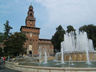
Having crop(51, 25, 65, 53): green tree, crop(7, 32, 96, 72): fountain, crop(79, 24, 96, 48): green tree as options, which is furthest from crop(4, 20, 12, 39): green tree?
crop(79, 24, 96, 48): green tree

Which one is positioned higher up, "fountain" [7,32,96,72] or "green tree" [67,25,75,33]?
"green tree" [67,25,75,33]

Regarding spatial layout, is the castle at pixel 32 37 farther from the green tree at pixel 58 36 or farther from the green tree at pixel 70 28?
the green tree at pixel 70 28

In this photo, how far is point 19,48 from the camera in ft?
94.2

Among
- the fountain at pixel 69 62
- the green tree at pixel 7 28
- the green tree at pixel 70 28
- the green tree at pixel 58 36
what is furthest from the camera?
the green tree at pixel 70 28

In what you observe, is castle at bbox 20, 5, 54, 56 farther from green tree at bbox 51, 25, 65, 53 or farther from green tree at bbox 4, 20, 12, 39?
green tree at bbox 4, 20, 12, 39

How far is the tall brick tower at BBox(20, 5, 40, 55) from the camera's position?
6197 centimetres

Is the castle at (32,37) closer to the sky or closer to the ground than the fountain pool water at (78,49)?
closer to the sky

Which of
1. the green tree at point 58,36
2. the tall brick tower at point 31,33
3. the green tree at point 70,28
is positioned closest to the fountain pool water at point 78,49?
the green tree at point 58,36

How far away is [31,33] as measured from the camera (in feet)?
210

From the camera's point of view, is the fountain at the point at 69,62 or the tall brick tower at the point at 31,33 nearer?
the fountain at the point at 69,62

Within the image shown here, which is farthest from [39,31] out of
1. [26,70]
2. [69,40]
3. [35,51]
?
[26,70]

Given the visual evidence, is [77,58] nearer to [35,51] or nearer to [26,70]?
[26,70]

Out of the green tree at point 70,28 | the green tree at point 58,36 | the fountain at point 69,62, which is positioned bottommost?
the fountain at point 69,62

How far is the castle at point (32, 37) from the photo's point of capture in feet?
204
